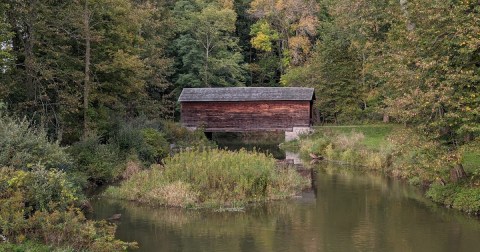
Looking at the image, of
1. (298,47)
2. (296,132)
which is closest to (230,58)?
(298,47)

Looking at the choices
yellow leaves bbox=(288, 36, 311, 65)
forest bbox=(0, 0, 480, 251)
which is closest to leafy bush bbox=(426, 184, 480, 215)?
forest bbox=(0, 0, 480, 251)

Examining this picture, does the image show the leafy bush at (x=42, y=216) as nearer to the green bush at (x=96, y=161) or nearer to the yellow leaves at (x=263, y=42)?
the green bush at (x=96, y=161)

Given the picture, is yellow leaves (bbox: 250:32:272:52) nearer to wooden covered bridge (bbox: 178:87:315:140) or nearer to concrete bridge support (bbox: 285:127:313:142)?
wooden covered bridge (bbox: 178:87:315:140)

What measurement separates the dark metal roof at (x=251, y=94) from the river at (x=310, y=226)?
1996cm

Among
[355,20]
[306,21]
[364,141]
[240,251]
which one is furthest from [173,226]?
[306,21]

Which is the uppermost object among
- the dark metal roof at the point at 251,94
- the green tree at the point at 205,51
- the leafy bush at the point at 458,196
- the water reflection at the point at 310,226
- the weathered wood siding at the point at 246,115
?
the green tree at the point at 205,51

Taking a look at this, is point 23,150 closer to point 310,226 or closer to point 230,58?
point 310,226

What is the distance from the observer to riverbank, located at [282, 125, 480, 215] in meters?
16.4

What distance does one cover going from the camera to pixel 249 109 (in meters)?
40.2

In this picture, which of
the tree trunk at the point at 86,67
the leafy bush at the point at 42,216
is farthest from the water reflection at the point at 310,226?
the tree trunk at the point at 86,67

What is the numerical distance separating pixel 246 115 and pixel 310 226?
1008 inches

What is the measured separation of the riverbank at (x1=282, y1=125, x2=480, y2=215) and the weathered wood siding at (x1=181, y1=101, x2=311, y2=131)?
8.17 metres

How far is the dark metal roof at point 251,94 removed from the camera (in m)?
39.4

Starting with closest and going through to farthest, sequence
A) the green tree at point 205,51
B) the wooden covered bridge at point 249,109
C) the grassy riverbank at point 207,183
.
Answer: the grassy riverbank at point 207,183 → the wooden covered bridge at point 249,109 → the green tree at point 205,51
